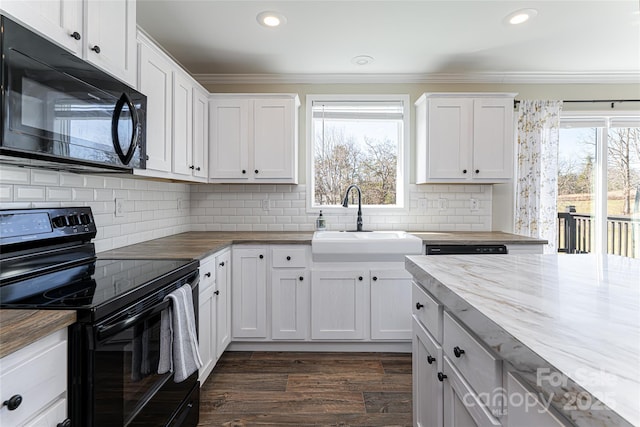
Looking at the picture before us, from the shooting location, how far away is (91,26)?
1.35 metres

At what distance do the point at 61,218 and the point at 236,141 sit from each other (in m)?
1.63

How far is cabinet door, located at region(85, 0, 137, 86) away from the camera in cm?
136

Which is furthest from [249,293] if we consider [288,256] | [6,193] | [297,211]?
[6,193]

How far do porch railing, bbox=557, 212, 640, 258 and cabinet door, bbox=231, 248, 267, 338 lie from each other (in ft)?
9.99

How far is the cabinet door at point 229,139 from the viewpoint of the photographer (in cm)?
294

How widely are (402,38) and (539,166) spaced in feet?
6.10

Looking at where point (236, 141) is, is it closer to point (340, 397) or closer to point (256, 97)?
point (256, 97)

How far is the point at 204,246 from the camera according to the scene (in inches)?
86.4

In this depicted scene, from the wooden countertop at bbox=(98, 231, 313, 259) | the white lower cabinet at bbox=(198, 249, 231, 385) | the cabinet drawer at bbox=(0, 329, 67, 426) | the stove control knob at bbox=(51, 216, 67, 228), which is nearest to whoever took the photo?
the cabinet drawer at bbox=(0, 329, 67, 426)

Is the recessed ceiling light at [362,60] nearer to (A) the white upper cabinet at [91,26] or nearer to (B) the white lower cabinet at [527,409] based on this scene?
(A) the white upper cabinet at [91,26]

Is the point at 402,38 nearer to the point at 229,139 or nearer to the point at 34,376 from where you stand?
the point at 229,139

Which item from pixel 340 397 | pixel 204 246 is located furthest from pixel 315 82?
pixel 340 397

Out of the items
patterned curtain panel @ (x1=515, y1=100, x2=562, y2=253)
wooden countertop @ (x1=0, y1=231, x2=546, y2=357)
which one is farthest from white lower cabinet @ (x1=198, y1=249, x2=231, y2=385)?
patterned curtain panel @ (x1=515, y1=100, x2=562, y2=253)

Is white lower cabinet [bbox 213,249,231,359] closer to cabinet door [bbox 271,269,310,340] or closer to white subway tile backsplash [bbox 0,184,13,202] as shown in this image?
cabinet door [bbox 271,269,310,340]
